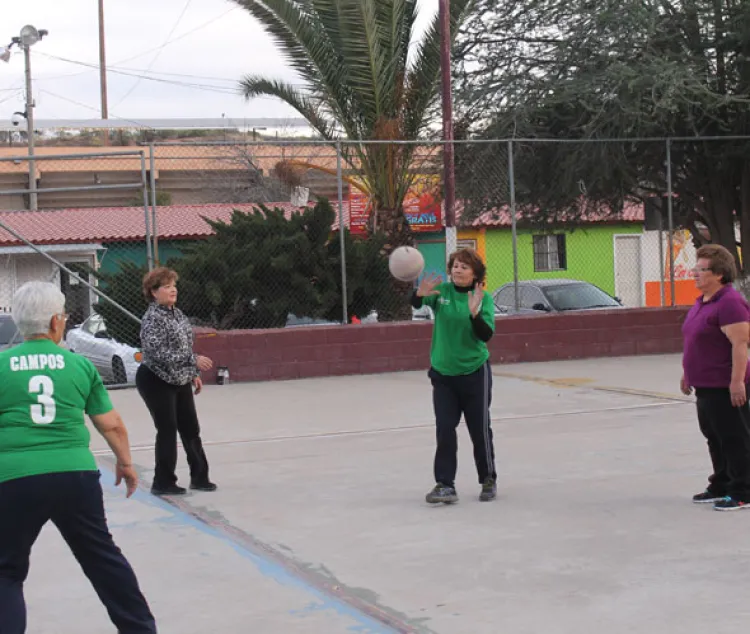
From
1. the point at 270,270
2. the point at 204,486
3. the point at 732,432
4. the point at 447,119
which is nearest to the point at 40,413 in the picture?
the point at 204,486

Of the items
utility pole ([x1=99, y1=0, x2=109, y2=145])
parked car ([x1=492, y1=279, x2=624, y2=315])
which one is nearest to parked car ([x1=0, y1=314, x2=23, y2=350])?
parked car ([x1=492, y1=279, x2=624, y2=315])

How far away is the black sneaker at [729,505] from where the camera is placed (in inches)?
295

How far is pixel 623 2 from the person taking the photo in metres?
17.5

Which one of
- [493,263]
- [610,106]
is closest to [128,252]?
[493,263]

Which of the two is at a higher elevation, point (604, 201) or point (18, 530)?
point (604, 201)

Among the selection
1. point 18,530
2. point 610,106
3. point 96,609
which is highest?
point 610,106

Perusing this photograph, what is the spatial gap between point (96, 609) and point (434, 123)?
14.6 m

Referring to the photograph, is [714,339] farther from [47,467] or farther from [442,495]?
[47,467]

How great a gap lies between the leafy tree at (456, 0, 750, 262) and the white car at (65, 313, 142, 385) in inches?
237

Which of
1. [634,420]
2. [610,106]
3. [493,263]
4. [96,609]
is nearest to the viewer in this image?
[96,609]

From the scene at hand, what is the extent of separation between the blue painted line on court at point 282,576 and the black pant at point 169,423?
0.24 m

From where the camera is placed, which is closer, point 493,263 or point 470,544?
point 470,544

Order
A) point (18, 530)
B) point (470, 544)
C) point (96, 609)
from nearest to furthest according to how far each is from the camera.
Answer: point (18, 530), point (96, 609), point (470, 544)

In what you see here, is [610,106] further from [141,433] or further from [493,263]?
[493,263]
